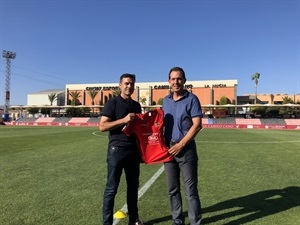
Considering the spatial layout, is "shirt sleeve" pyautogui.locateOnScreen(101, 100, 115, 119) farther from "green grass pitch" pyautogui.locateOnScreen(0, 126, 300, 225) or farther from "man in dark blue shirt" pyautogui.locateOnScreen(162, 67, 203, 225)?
"green grass pitch" pyautogui.locateOnScreen(0, 126, 300, 225)

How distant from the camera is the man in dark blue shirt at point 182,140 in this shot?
4.08m

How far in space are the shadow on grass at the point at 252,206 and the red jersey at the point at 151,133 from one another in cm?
109

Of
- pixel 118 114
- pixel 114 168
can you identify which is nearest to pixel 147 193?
pixel 114 168

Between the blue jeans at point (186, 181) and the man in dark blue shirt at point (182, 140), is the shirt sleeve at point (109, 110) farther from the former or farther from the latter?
the blue jeans at point (186, 181)

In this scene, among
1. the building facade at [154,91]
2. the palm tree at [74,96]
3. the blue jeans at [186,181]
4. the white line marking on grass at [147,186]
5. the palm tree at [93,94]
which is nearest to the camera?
the blue jeans at [186,181]

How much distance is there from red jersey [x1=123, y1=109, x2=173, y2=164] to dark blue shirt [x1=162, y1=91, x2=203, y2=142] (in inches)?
4.2

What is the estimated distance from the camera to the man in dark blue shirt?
4078mm

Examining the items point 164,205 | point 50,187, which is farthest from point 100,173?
point 164,205

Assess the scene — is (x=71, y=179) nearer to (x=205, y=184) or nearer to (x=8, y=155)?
(x=205, y=184)

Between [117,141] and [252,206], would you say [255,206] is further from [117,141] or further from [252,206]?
[117,141]

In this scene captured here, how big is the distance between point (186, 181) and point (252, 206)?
206 cm

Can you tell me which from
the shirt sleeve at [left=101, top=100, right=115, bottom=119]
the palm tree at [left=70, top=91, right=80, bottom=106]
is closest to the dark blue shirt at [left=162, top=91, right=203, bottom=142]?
the shirt sleeve at [left=101, top=100, right=115, bottom=119]

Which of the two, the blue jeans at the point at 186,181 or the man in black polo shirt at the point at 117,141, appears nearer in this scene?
the blue jeans at the point at 186,181

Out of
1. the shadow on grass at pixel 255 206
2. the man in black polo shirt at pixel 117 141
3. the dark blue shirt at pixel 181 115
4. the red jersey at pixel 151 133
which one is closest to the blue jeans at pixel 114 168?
the man in black polo shirt at pixel 117 141
